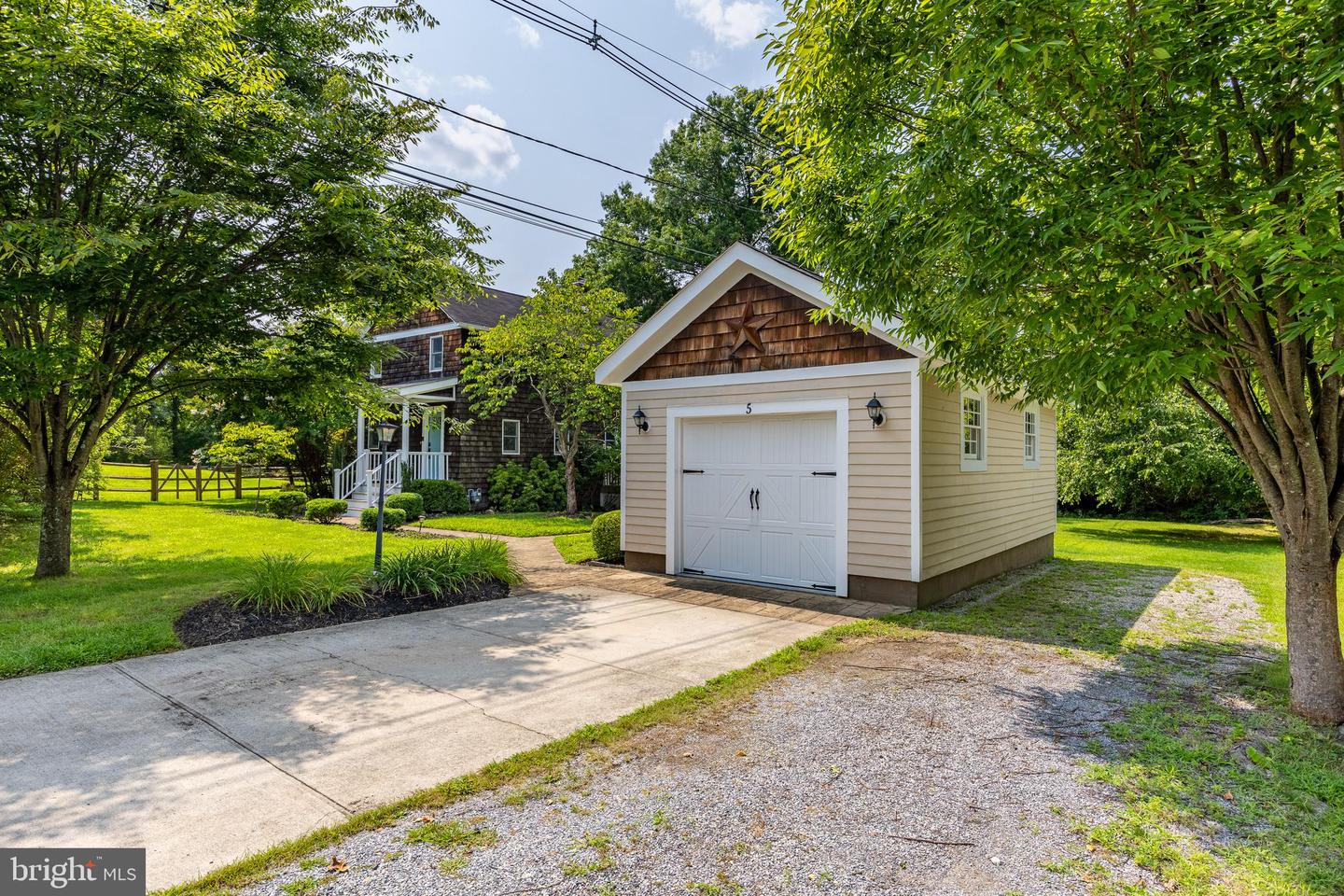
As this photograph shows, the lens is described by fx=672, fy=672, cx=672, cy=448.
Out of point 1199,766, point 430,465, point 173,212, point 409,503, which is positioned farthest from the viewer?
point 430,465

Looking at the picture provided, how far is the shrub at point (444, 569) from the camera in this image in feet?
24.0

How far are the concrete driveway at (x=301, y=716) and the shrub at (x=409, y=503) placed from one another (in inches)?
350

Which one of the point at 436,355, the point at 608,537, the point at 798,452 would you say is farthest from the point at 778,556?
the point at 436,355

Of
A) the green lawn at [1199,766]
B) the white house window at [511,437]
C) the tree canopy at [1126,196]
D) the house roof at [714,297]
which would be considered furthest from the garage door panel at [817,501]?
the white house window at [511,437]

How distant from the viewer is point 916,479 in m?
7.12

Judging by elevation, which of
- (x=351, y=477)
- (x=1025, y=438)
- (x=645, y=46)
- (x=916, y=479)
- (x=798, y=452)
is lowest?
(x=351, y=477)

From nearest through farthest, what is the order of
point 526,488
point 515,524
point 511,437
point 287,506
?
point 515,524 → point 287,506 → point 526,488 → point 511,437

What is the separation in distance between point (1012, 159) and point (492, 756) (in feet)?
15.3

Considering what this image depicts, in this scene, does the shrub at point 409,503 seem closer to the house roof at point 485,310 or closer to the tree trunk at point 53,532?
the house roof at point 485,310

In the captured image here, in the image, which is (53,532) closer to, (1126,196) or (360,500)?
(360,500)

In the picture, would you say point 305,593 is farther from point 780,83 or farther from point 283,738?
point 780,83

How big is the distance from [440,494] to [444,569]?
958 cm

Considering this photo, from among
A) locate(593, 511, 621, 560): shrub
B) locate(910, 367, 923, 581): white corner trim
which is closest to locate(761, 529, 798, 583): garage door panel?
locate(910, 367, 923, 581): white corner trim

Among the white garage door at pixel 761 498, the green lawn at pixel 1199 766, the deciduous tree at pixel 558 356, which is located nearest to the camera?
the green lawn at pixel 1199 766
